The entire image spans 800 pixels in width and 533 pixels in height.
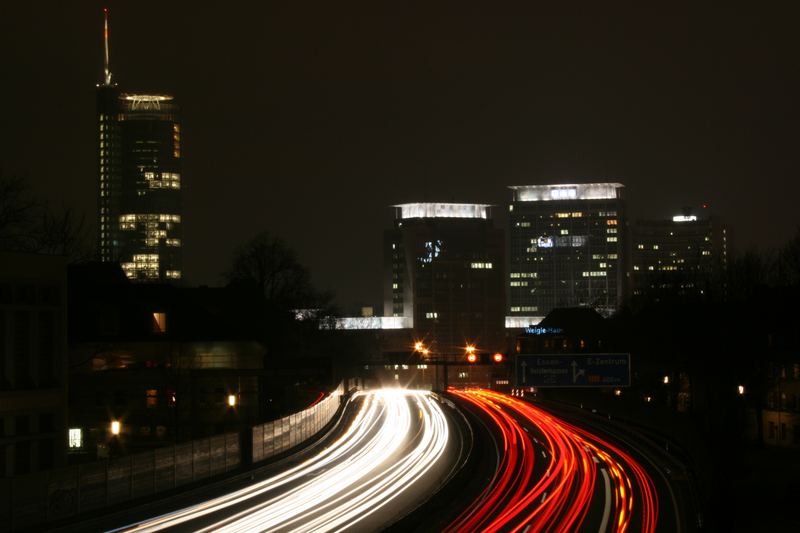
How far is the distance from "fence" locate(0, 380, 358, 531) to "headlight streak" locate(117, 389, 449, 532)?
66.6 inches

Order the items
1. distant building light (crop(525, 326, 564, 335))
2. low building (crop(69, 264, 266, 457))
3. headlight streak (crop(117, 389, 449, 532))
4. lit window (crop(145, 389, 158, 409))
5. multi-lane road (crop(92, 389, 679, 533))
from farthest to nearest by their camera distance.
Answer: distant building light (crop(525, 326, 564, 335)) < lit window (crop(145, 389, 158, 409)) < low building (crop(69, 264, 266, 457)) < multi-lane road (crop(92, 389, 679, 533)) < headlight streak (crop(117, 389, 449, 532))

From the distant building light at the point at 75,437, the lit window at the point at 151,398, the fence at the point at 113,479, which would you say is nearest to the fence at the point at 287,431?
the fence at the point at 113,479

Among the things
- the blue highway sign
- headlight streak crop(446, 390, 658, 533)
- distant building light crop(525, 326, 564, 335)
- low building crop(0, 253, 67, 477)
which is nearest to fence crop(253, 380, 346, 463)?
low building crop(0, 253, 67, 477)

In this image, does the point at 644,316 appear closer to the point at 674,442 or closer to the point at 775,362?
the point at 775,362

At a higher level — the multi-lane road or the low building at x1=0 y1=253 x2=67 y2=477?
the low building at x1=0 y1=253 x2=67 y2=477

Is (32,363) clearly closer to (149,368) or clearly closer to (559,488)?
(559,488)

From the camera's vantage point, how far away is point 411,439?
226 feet

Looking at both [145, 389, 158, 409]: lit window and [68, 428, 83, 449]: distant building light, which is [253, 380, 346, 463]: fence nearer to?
[145, 389, 158, 409]: lit window

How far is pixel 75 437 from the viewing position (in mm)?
71688

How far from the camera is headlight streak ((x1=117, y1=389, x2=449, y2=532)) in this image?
3644 cm

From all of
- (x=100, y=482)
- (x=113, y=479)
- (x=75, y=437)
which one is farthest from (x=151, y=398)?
(x=100, y=482)

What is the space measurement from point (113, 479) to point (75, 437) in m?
36.6

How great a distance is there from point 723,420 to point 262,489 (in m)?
45.6

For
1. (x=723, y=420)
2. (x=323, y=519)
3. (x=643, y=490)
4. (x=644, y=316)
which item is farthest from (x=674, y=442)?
(x=644, y=316)
